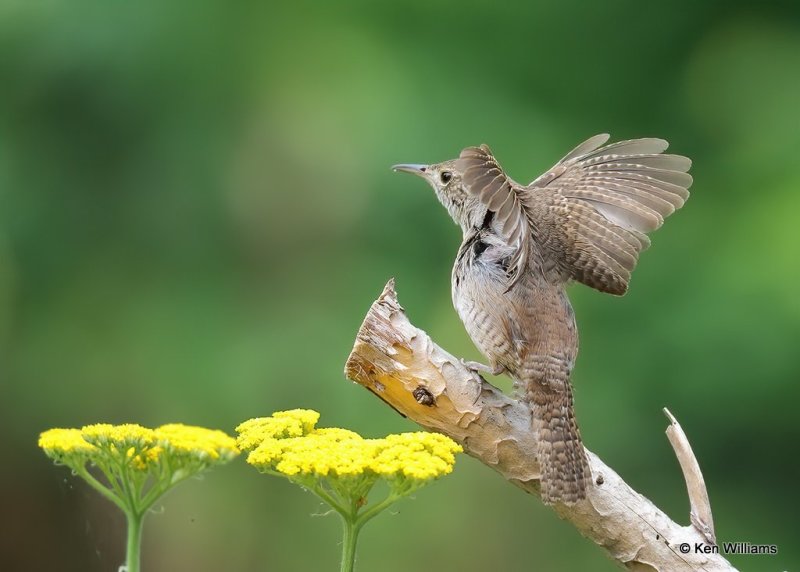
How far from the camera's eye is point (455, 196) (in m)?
3.03

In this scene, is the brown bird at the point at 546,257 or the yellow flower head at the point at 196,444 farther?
the brown bird at the point at 546,257

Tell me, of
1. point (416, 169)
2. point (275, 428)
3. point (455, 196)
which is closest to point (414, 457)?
point (275, 428)

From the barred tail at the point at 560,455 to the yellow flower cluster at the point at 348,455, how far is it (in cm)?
49

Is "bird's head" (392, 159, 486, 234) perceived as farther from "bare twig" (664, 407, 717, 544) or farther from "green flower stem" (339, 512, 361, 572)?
"green flower stem" (339, 512, 361, 572)

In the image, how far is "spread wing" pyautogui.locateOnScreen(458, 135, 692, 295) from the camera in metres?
2.87

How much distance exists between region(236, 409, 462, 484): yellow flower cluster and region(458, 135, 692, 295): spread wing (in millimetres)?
822

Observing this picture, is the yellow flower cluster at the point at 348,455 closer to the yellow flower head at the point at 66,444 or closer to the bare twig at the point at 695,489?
the yellow flower head at the point at 66,444

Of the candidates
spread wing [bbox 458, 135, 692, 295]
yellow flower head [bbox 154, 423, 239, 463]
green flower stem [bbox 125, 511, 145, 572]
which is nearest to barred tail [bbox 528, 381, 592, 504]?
spread wing [bbox 458, 135, 692, 295]

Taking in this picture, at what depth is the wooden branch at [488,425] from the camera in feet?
7.81

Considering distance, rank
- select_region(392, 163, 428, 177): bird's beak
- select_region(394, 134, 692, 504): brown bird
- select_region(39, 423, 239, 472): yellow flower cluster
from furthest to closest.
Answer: select_region(392, 163, 428, 177): bird's beak < select_region(394, 134, 692, 504): brown bird < select_region(39, 423, 239, 472): yellow flower cluster

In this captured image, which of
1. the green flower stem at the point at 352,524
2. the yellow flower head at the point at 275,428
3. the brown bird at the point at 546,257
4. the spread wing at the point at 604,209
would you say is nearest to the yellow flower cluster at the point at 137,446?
the yellow flower head at the point at 275,428

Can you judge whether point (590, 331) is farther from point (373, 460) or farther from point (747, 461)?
point (373, 460)

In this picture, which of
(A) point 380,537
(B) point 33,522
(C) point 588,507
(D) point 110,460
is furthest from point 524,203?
(B) point 33,522

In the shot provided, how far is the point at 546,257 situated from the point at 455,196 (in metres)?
0.35
